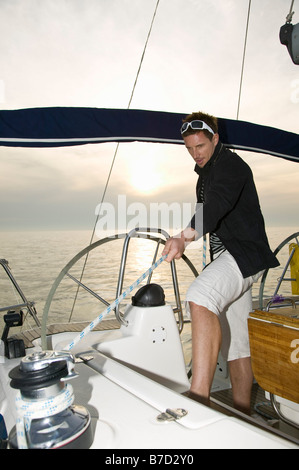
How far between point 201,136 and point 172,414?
1.18 metres

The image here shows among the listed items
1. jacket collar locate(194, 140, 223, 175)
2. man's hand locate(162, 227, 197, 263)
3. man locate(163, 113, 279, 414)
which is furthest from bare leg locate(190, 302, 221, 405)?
jacket collar locate(194, 140, 223, 175)

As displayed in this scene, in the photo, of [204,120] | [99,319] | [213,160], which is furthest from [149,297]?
[204,120]

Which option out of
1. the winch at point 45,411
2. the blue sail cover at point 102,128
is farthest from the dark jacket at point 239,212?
the winch at point 45,411

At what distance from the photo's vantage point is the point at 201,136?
5.06 feet

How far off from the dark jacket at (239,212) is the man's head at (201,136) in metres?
0.03

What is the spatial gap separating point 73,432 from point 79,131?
5.46ft

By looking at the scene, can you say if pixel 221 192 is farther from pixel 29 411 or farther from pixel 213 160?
pixel 29 411

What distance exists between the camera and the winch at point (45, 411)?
1.63ft

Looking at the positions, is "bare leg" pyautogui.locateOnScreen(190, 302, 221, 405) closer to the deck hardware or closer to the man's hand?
the man's hand

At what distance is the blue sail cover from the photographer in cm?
174

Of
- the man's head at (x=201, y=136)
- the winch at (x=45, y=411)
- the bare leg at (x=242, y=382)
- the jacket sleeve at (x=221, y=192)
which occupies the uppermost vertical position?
the man's head at (x=201, y=136)

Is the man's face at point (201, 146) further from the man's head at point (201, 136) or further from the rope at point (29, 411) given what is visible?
the rope at point (29, 411)

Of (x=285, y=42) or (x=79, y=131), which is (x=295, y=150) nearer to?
(x=285, y=42)
